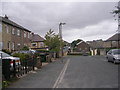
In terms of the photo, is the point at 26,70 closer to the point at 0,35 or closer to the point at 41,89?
the point at 41,89

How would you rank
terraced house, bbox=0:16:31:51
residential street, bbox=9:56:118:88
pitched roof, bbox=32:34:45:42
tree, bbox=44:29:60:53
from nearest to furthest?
residential street, bbox=9:56:118:88
terraced house, bbox=0:16:31:51
tree, bbox=44:29:60:53
pitched roof, bbox=32:34:45:42

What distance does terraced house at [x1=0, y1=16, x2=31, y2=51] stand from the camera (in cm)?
3120

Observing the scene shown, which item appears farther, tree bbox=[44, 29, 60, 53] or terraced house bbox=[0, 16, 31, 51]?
tree bbox=[44, 29, 60, 53]

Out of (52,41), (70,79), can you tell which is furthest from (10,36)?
(70,79)

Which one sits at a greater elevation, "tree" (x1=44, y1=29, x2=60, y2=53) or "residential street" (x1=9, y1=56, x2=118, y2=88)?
"tree" (x1=44, y1=29, x2=60, y2=53)

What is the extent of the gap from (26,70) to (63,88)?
18.8 feet

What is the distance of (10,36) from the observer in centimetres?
3469

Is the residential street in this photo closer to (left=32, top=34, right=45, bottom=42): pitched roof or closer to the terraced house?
the terraced house

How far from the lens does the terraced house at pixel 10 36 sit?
31197 mm

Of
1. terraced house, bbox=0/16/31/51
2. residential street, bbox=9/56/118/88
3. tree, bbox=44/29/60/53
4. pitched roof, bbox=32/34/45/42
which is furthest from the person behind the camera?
pitched roof, bbox=32/34/45/42

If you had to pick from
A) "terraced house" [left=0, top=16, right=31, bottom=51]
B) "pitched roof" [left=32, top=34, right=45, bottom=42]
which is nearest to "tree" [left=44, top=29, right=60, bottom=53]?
"terraced house" [left=0, top=16, right=31, bottom=51]

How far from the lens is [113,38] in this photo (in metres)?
75.0

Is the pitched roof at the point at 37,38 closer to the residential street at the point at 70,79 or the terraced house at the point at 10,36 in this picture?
the terraced house at the point at 10,36

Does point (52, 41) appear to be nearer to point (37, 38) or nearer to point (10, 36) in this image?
point (10, 36)
